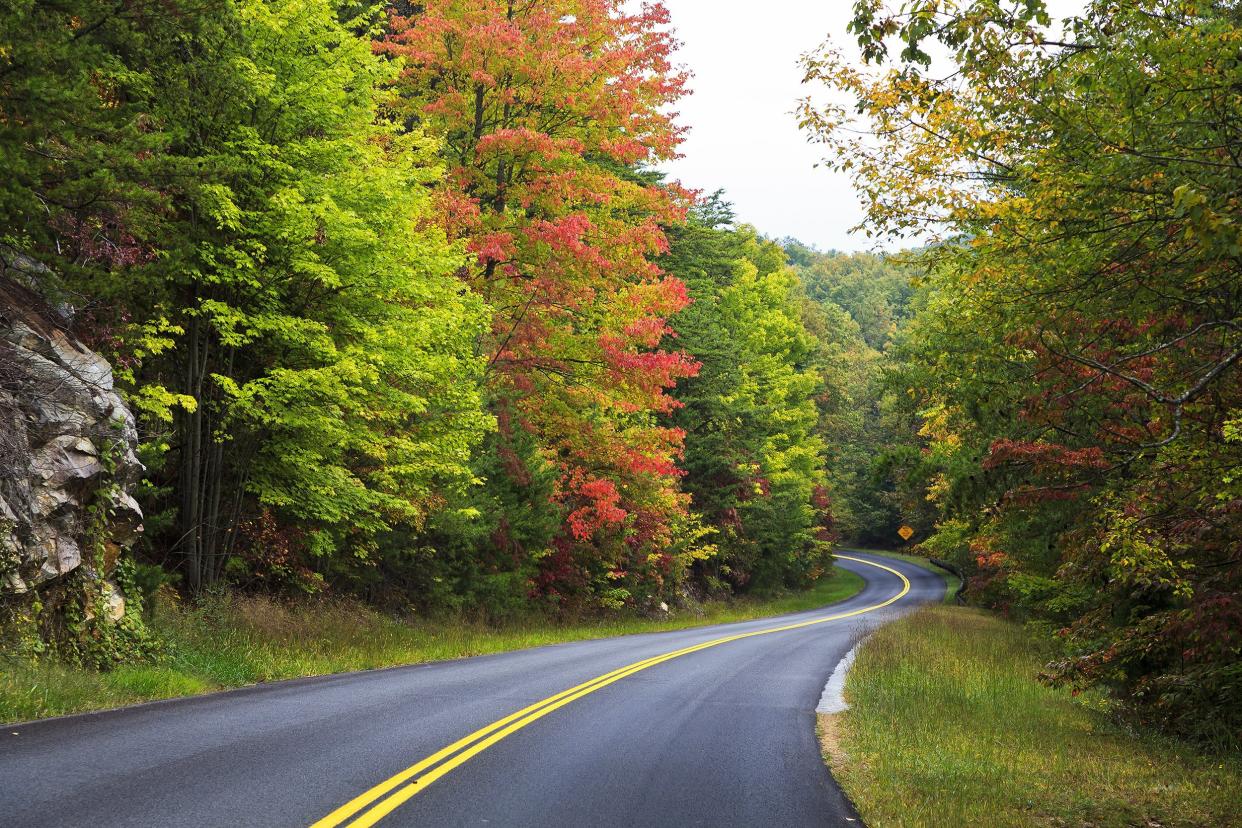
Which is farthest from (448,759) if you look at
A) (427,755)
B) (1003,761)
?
(1003,761)

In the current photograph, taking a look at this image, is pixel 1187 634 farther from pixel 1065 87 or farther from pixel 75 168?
pixel 75 168

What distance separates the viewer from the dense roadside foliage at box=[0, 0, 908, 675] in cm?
1083

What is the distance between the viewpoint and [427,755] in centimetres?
776

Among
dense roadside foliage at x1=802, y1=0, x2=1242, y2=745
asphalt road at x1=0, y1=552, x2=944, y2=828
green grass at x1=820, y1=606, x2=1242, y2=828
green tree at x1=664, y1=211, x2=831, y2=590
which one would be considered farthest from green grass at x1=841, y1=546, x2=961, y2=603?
asphalt road at x1=0, y1=552, x2=944, y2=828

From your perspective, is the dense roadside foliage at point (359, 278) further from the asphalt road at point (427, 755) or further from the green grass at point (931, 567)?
the green grass at point (931, 567)

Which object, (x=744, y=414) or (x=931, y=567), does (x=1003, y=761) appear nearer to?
(x=744, y=414)

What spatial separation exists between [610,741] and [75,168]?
26.9 ft

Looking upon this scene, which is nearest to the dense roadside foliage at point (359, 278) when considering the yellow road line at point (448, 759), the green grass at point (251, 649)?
the green grass at point (251, 649)

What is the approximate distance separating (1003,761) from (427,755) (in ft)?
18.4

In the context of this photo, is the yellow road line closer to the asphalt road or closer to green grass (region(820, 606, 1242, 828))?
the asphalt road

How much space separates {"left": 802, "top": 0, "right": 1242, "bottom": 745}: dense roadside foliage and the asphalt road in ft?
12.3

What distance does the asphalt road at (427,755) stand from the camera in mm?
6039

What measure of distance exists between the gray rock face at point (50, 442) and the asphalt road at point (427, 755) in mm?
2284

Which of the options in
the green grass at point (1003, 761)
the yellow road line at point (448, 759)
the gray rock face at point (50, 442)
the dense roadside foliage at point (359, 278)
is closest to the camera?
the yellow road line at point (448, 759)
